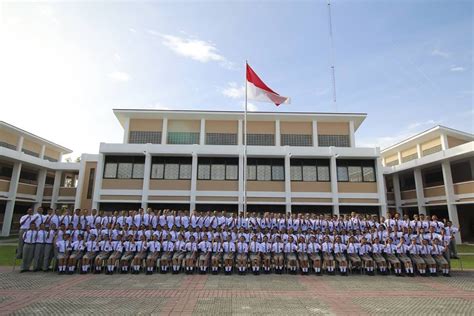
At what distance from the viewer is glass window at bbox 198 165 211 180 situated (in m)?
20.5

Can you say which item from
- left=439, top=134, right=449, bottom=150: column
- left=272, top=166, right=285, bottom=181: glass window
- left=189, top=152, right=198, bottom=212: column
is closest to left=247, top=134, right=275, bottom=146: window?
left=272, top=166, right=285, bottom=181: glass window

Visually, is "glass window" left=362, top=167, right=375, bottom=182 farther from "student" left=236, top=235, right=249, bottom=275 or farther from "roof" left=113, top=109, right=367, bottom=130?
"student" left=236, top=235, right=249, bottom=275

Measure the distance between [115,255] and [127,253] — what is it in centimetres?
40

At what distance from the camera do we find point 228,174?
A: 810 inches

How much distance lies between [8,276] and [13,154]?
59.5 feet

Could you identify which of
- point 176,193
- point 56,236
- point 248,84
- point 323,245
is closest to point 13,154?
point 176,193

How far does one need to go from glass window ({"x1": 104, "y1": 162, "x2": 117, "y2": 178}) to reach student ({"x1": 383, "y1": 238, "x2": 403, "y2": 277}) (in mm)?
17297

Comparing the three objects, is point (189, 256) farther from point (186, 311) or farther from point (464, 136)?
point (464, 136)

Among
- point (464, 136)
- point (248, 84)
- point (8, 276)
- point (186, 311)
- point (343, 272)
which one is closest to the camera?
point (186, 311)

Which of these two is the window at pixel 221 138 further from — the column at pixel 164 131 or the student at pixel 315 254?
the student at pixel 315 254

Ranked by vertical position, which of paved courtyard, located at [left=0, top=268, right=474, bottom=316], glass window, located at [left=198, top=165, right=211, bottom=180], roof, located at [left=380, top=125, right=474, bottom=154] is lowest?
paved courtyard, located at [left=0, top=268, right=474, bottom=316]

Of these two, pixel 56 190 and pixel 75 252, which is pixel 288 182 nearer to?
pixel 75 252

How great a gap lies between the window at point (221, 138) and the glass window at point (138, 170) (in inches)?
215

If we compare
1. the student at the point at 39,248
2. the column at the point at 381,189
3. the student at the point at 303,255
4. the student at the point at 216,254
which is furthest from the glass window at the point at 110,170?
the column at the point at 381,189
